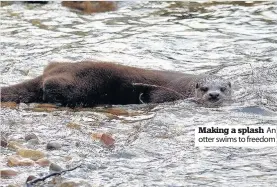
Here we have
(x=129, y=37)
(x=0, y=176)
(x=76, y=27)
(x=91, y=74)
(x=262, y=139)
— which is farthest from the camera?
(x=76, y=27)

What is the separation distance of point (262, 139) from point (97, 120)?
4.88 feet

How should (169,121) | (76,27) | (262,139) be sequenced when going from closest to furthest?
(262,139) < (169,121) < (76,27)

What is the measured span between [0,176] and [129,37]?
5.76m

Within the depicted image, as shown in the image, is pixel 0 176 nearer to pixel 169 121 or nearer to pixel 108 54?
pixel 169 121

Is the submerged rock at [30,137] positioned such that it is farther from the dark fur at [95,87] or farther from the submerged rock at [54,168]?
the dark fur at [95,87]

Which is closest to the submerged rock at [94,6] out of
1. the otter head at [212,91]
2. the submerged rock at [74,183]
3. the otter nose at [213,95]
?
the otter head at [212,91]

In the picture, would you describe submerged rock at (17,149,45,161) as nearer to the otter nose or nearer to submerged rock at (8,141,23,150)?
submerged rock at (8,141,23,150)

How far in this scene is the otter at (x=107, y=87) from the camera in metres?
7.28

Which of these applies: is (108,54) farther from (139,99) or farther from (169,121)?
(169,121)

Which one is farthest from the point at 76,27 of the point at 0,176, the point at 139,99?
the point at 0,176

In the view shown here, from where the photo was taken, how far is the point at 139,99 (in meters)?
7.61

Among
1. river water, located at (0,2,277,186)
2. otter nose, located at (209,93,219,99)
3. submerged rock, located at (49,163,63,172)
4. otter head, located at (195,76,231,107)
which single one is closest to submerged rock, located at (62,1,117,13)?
river water, located at (0,2,277,186)

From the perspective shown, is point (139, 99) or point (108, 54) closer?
point (139, 99)

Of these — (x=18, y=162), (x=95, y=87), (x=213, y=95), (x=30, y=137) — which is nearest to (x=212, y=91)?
(x=213, y=95)
